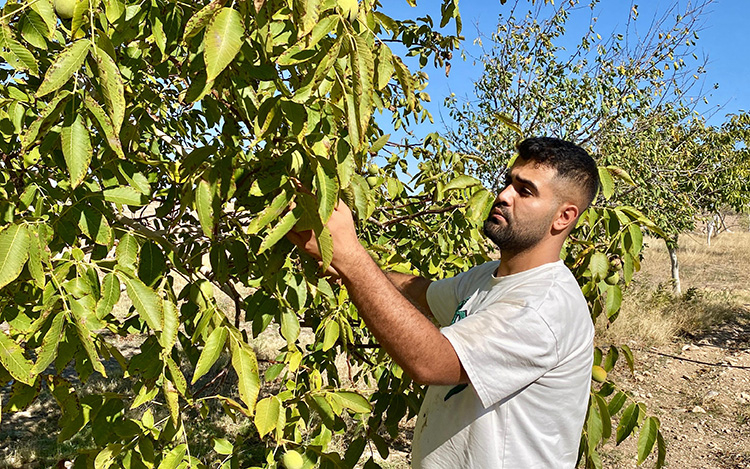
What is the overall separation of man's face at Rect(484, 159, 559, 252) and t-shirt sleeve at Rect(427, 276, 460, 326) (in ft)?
1.18

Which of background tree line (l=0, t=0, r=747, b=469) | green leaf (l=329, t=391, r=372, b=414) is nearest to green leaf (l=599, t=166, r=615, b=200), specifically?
background tree line (l=0, t=0, r=747, b=469)

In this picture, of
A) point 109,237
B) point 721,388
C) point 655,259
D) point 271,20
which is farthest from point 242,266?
point 655,259

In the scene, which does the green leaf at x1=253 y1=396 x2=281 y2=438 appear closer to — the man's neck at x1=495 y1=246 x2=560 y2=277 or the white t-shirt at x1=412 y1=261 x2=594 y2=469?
the white t-shirt at x1=412 y1=261 x2=594 y2=469

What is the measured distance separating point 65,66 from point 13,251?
32cm

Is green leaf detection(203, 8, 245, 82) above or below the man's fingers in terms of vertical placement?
above

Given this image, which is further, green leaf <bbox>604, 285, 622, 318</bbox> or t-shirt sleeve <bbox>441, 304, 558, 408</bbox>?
green leaf <bbox>604, 285, 622, 318</bbox>

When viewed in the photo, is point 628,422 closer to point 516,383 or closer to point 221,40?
point 516,383

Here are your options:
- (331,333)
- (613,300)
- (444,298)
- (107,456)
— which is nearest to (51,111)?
(107,456)

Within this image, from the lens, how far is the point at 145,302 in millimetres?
1034

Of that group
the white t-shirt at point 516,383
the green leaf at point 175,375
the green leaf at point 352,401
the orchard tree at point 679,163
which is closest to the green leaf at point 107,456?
the green leaf at point 175,375

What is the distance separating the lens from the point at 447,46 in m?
2.67

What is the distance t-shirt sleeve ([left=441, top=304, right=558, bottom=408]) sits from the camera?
1.26m

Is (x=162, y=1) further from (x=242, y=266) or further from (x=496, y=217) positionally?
(x=496, y=217)

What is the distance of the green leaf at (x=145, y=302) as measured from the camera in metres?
1.03
